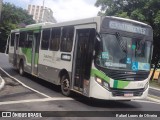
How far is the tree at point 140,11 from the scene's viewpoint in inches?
1218

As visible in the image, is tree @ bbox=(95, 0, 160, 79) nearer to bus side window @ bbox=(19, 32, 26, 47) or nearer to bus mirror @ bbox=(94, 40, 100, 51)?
bus side window @ bbox=(19, 32, 26, 47)

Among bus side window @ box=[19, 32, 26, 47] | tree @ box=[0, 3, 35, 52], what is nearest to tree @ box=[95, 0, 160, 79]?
bus side window @ box=[19, 32, 26, 47]

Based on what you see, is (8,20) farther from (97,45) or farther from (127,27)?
(97,45)

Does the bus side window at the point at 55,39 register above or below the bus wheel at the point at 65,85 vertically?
above

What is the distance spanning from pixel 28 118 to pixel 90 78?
328 cm

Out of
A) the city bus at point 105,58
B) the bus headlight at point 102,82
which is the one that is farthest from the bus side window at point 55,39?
the bus headlight at point 102,82

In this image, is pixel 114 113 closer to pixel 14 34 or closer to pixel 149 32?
pixel 149 32

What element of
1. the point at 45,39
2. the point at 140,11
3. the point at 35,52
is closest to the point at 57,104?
the point at 45,39

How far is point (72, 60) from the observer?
42.7 feet

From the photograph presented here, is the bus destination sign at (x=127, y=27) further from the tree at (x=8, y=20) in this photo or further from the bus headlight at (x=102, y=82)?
the tree at (x=8, y=20)

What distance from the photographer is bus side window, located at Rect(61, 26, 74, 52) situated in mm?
13391

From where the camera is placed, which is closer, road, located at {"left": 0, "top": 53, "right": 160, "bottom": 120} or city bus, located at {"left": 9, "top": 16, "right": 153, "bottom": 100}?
road, located at {"left": 0, "top": 53, "right": 160, "bottom": 120}

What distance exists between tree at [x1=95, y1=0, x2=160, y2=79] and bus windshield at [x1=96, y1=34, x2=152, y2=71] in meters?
18.2

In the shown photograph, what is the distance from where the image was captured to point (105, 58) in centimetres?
1150
